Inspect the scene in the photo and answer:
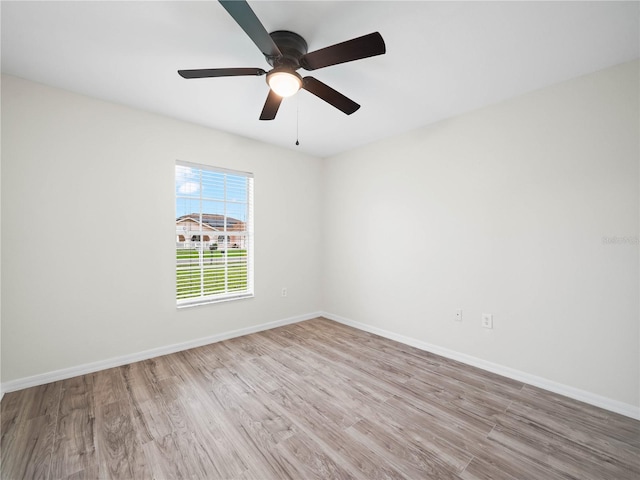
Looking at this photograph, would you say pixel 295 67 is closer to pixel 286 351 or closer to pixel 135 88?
pixel 135 88

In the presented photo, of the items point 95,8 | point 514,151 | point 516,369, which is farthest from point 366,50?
point 516,369

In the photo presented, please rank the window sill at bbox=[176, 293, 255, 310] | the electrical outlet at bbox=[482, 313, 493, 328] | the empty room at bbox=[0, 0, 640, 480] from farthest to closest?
1. the window sill at bbox=[176, 293, 255, 310]
2. the electrical outlet at bbox=[482, 313, 493, 328]
3. the empty room at bbox=[0, 0, 640, 480]

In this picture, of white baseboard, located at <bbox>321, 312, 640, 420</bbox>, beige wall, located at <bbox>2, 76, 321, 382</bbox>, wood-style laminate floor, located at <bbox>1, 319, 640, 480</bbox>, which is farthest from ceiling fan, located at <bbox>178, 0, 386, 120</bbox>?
white baseboard, located at <bbox>321, 312, 640, 420</bbox>

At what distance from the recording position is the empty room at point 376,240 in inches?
64.6

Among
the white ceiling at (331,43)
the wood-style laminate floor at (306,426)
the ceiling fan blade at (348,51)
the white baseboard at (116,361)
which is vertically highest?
the white ceiling at (331,43)

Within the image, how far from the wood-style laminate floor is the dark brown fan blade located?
2.27 m

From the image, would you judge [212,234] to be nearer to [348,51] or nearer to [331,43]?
[331,43]

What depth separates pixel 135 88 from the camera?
2.42 metres

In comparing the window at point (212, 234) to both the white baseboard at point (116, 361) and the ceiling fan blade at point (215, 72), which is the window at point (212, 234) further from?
the ceiling fan blade at point (215, 72)

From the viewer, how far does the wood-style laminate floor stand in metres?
1.53

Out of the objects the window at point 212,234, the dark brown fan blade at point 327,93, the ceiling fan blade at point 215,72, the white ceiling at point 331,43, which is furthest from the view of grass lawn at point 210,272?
the dark brown fan blade at point 327,93

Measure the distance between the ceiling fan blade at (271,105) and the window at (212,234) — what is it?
139 centimetres

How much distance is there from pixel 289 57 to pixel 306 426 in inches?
96.0

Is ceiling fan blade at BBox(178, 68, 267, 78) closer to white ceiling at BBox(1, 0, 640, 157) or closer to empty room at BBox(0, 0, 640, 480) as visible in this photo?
empty room at BBox(0, 0, 640, 480)
